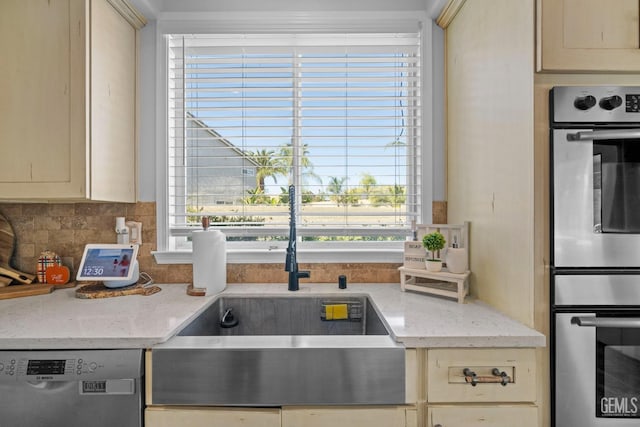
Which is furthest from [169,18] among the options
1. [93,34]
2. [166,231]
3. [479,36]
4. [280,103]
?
[479,36]

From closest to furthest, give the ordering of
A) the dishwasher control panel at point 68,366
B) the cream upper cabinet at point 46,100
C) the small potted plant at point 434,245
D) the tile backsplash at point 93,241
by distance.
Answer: the dishwasher control panel at point 68,366
the cream upper cabinet at point 46,100
the small potted plant at point 434,245
the tile backsplash at point 93,241

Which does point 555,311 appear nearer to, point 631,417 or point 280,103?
point 631,417

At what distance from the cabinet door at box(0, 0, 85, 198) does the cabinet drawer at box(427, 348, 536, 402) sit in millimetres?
1506

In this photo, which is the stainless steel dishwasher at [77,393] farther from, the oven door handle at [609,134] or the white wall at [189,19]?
the oven door handle at [609,134]

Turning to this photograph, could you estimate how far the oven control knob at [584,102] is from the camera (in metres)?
1.04

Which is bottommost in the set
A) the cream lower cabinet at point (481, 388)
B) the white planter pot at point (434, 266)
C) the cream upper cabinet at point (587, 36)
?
the cream lower cabinet at point (481, 388)

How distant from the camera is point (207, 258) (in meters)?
1.50

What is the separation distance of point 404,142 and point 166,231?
1379mm

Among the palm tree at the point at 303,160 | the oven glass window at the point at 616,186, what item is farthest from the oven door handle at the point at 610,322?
the palm tree at the point at 303,160

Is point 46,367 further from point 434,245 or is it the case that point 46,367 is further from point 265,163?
point 434,245

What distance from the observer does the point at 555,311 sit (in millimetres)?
1071

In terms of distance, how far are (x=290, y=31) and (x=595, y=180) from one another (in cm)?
152

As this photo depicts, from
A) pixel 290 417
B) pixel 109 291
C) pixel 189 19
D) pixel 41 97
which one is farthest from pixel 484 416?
pixel 189 19

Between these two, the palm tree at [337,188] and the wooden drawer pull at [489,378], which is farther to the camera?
the palm tree at [337,188]
